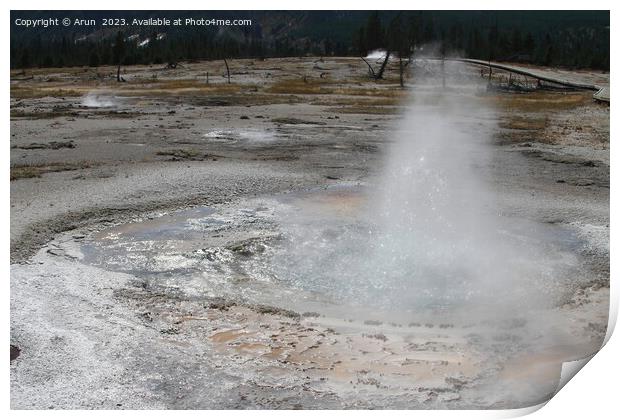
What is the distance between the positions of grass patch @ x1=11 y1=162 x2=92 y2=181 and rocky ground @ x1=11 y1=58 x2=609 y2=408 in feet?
0.07

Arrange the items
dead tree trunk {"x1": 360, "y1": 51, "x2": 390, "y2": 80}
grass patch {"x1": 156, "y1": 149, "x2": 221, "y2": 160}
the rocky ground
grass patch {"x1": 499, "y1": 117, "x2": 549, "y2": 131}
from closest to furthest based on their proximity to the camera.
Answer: the rocky ground < dead tree trunk {"x1": 360, "y1": 51, "x2": 390, "y2": 80} < grass patch {"x1": 499, "y1": 117, "x2": 549, "y2": 131} < grass patch {"x1": 156, "y1": 149, "x2": 221, "y2": 160}

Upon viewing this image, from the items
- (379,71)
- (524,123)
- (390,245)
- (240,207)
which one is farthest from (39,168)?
(524,123)

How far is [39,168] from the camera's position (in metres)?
6.02

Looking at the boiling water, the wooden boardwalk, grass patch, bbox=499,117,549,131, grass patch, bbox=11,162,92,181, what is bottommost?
the boiling water

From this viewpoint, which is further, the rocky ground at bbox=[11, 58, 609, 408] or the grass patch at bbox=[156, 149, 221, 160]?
the grass patch at bbox=[156, 149, 221, 160]

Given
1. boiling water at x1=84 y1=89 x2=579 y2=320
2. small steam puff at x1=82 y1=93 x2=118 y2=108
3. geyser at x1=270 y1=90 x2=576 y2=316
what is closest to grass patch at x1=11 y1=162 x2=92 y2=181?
small steam puff at x1=82 y1=93 x2=118 y2=108

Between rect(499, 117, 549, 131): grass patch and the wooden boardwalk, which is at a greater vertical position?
the wooden boardwalk

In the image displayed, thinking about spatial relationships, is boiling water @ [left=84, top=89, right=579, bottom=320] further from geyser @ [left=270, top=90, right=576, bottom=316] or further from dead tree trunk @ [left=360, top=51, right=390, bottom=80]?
dead tree trunk @ [left=360, top=51, right=390, bottom=80]

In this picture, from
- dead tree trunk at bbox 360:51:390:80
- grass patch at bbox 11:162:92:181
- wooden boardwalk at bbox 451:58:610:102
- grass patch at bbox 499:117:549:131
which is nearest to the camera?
wooden boardwalk at bbox 451:58:610:102

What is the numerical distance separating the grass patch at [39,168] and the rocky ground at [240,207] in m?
0.02

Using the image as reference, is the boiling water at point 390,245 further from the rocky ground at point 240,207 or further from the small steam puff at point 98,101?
the small steam puff at point 98,101

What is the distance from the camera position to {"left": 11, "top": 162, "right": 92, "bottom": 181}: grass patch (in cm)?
559

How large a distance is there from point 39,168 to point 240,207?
170 cm

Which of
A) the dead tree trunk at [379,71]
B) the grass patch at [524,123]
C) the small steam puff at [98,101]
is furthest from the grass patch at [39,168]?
the grass patch at [524,123]
